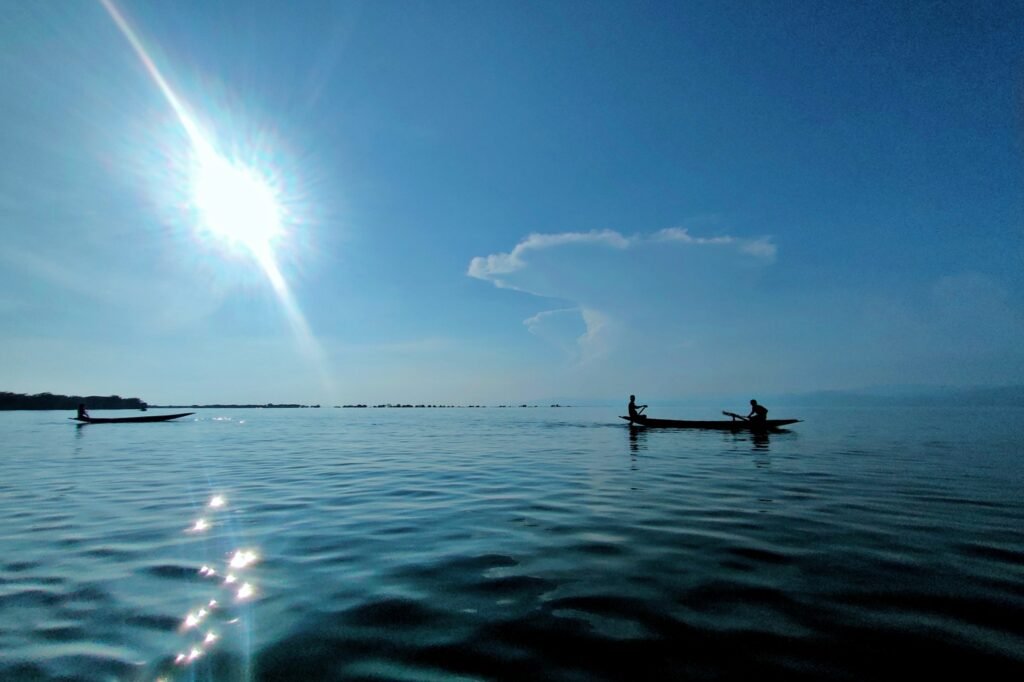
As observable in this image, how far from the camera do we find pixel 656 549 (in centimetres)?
816

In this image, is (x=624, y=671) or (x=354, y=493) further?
(x=354, y=493)

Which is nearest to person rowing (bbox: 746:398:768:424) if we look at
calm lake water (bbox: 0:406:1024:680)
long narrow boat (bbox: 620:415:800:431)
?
long narrow boat (bbox: 620:415:800:431)

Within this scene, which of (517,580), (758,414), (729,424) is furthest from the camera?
(729,424)

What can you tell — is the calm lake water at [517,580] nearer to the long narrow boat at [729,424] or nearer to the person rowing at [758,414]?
the person rowing at [758,414]

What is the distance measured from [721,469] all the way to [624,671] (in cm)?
1547

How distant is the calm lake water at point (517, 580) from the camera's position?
464cm

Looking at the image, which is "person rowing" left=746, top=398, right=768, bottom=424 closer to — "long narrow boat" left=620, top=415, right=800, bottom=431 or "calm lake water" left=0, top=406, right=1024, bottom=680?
"long narrow boat" left=620, top=415, right=800, bottom=431

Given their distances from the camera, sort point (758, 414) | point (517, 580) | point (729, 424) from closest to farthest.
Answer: point (517, 580), point (758, 414), point (729, 424)

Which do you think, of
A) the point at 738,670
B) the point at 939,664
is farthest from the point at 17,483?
the point at 939,664

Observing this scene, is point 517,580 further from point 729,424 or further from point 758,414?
point 729,424

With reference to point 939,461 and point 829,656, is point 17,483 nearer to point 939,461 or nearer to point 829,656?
point 829,656

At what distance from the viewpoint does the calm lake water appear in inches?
183

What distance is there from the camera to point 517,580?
6762mm

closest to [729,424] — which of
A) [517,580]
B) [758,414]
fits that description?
[758,414]
